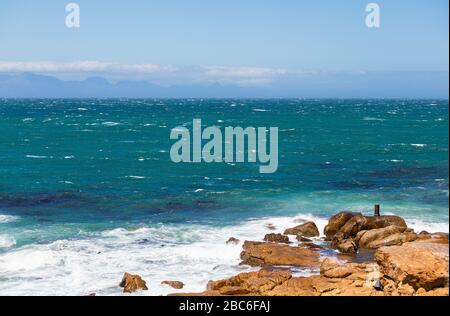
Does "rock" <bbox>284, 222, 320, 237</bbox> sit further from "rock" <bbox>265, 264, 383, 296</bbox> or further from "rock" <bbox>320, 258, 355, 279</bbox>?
"rock" <bbox>265, 264, 383, 296</bbox>

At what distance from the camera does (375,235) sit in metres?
31.0

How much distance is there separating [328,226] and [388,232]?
3978 mm

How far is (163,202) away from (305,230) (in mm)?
15147

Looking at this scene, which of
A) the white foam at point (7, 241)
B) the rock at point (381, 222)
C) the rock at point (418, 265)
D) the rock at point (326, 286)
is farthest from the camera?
the rock at point (381, 222)

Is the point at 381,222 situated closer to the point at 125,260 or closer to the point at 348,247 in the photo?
the point at 348,247

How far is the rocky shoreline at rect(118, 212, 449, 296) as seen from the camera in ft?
60.2

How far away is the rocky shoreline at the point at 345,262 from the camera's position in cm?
1836

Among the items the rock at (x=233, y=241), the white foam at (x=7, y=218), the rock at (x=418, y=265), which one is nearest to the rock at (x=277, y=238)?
the rock at (x=233, y=241)

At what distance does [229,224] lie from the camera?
37469 millimetres

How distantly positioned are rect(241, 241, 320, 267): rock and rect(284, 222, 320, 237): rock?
3.72 meters

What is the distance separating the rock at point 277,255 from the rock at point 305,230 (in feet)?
12.2

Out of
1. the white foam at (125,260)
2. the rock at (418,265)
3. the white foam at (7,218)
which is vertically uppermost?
the rock at (418,265)

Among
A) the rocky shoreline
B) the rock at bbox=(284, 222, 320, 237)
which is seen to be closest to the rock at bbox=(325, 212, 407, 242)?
the rocky shoreline

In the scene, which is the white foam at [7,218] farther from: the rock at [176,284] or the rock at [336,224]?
the rock at [336,224]
